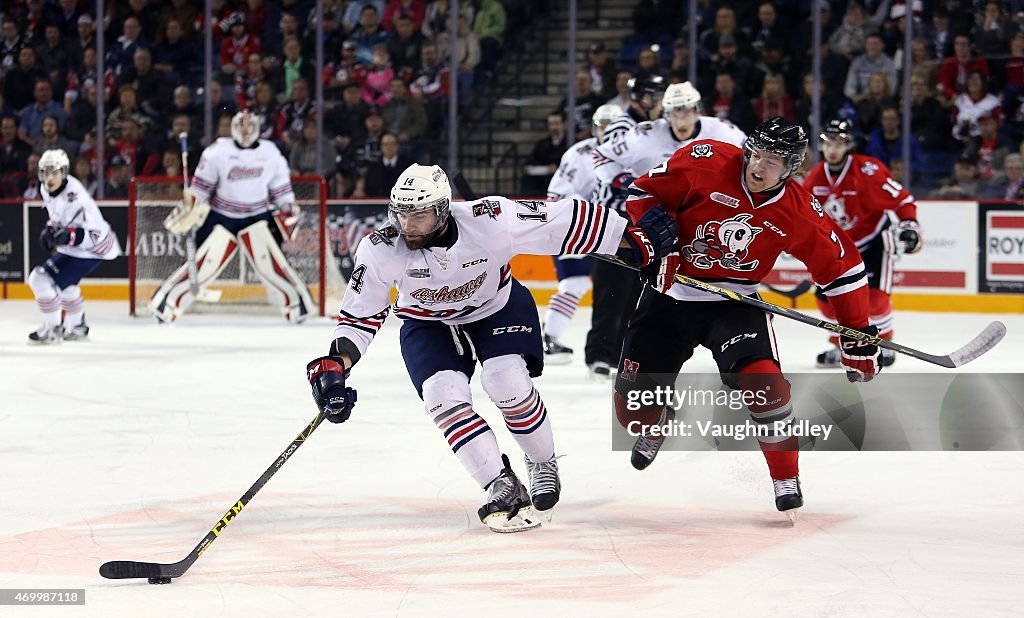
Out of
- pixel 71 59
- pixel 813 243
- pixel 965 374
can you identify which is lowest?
pixel 965 374

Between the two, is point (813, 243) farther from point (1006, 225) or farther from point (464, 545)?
point (1006, 225)

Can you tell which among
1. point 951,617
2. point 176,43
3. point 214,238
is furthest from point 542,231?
point 176,43

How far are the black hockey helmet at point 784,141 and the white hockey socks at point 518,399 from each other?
2.63 feet

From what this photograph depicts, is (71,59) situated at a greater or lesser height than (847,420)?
greater

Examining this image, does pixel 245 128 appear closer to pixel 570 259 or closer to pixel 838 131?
pixel 570 259

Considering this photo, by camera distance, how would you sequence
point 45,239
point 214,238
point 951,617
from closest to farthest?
1. point 951,617
2. point 45,239
3. point 214,238

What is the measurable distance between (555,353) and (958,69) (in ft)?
13.4

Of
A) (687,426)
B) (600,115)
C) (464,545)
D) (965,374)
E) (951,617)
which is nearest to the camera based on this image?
(951,617)

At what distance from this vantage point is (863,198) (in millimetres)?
6414

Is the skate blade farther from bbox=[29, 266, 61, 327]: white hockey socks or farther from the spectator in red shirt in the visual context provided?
the spectator in red shirt

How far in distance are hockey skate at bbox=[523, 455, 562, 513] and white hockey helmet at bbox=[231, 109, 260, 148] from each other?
547cm

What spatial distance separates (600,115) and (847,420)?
2.14 metres

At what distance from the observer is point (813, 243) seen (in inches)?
144

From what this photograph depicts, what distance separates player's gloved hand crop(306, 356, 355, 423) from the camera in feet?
10.7
